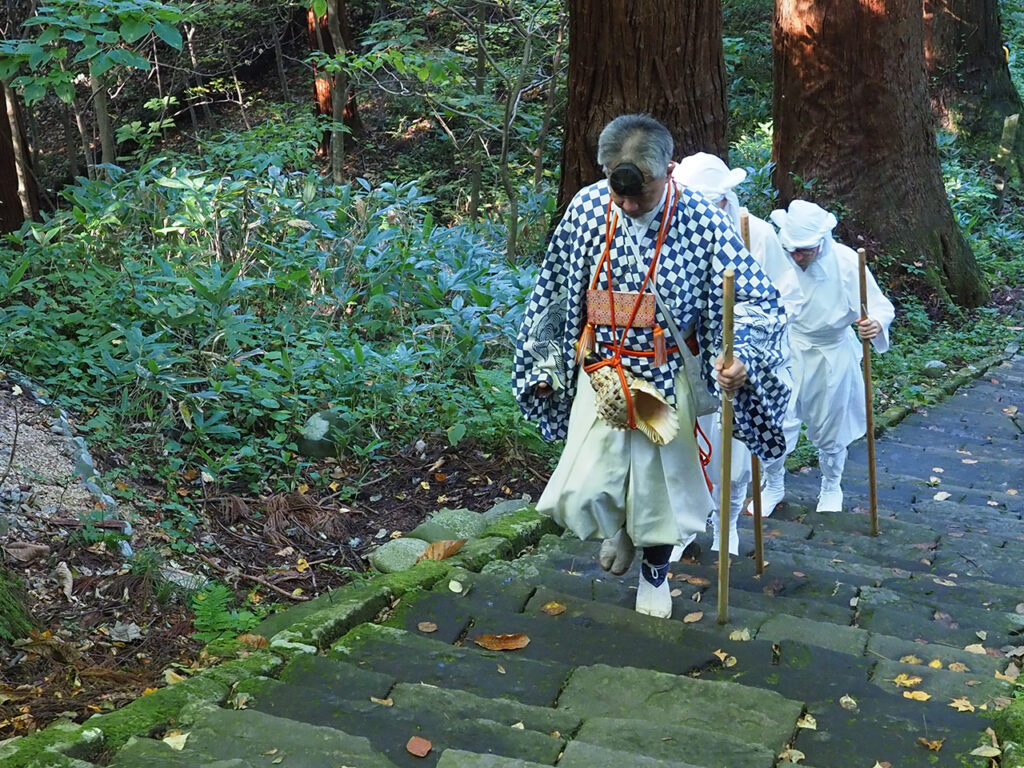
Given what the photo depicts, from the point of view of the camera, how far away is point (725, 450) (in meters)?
3.93

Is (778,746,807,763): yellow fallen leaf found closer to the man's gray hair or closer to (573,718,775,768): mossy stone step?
(573,718,775,768): mossy stone step

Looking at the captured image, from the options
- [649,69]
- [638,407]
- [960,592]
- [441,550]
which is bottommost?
[960,592]

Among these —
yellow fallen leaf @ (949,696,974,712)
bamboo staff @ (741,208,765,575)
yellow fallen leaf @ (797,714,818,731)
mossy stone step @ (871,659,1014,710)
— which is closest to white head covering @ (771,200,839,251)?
bamboo staff @ (741,208,765,575)

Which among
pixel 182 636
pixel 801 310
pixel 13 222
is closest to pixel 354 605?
pixel 182 636

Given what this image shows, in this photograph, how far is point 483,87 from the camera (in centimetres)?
Answer: 1254

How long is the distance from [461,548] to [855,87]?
784 centimetres

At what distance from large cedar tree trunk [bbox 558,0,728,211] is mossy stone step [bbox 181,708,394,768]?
5289mm

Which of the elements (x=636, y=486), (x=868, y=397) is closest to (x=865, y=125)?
(x=868, y=397)

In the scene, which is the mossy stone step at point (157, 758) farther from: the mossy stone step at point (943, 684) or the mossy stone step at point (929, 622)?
the mossy stone step at point (929, 622)

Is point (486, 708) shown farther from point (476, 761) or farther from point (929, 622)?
point (929, 622)

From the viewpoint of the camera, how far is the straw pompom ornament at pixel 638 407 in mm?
3984

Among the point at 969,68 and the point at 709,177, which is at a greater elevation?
the point at 709,177

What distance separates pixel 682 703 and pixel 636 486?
0.97 metres

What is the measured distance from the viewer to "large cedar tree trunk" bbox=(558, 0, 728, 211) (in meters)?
7.16
